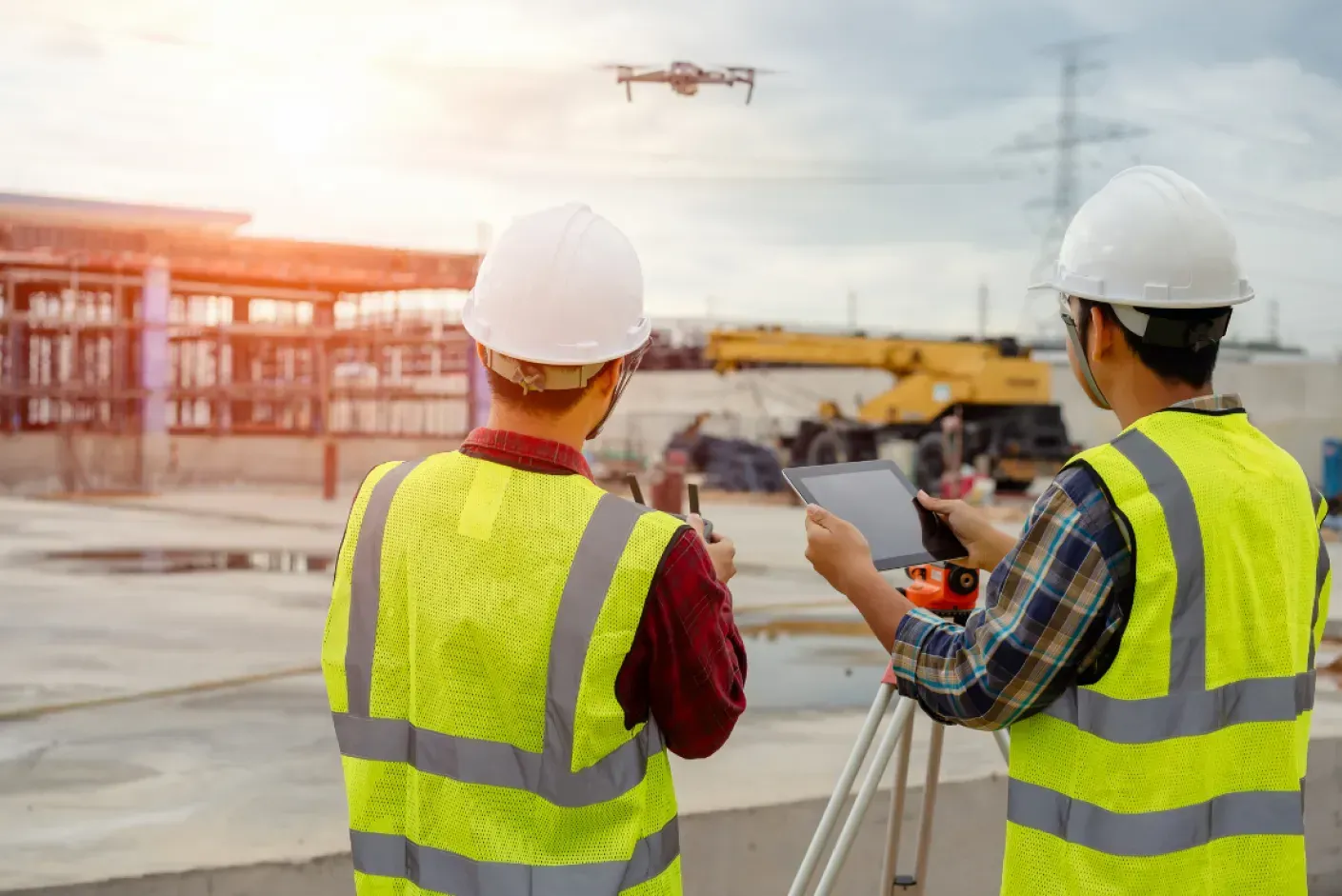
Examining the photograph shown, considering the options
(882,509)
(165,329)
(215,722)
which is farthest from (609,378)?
(165,329)

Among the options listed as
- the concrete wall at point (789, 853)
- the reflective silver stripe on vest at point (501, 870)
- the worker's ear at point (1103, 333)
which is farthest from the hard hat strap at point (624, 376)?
the concrete wall at point (789, 853)

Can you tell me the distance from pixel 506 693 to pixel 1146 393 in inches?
40.4

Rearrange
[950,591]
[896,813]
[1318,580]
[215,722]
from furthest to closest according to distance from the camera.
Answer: [215,722]
[896,813]
[950,591]
[1318,580]

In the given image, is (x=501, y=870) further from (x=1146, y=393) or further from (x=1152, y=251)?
(x=1152, y=251)

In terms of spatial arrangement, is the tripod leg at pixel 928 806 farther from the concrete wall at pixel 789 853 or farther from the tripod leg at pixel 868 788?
the concrete wall at pixel 789 853

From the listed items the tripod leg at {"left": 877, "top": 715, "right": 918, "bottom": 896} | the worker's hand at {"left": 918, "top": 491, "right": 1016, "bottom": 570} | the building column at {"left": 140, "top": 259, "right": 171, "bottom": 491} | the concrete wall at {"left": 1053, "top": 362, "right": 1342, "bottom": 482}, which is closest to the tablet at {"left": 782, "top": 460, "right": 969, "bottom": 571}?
the worker's hand at {"left": 918, "top": 491, "right": 1016, "bottom": 570}

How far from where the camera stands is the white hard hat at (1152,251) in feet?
6.01

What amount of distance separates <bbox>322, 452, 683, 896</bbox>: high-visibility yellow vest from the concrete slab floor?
169cm

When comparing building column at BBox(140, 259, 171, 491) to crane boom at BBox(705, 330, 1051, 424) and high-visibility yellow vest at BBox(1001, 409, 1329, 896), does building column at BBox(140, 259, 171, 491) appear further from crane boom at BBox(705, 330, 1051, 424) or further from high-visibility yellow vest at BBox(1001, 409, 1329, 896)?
high-visibility yellow vest at BBox(1001, 409, 1329, 896)

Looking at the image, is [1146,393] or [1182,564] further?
[1146,393]

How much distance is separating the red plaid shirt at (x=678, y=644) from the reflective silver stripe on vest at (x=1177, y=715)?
483 mm

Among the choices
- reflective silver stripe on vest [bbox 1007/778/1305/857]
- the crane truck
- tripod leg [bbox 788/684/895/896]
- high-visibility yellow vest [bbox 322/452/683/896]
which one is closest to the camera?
high-visibility yellow vest [bbox 322/452/683/896]

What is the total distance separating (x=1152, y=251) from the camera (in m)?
1.85

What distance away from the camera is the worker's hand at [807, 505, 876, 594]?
1.99 meters
